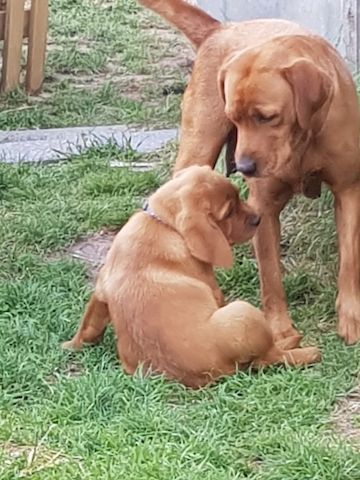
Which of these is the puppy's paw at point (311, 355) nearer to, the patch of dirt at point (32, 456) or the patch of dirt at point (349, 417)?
the patch of dirt at point (349, 417)

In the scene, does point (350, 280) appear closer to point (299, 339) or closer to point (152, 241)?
point (299, 339)

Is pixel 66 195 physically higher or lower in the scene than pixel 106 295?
lower

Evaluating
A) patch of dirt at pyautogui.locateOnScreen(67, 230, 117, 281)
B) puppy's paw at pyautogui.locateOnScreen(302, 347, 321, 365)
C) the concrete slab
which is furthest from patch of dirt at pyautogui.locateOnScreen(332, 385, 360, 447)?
the concrete slab

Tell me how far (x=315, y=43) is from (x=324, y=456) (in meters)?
1.89

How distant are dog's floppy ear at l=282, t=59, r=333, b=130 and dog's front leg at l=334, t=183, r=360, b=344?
48cm

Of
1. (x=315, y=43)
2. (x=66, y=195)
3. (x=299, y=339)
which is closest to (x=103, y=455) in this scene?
(x=299, y=339)

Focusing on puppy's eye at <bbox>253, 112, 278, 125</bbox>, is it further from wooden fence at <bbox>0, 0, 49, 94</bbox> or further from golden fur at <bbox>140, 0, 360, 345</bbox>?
wooden fence at <bbox>0, 0, 49, 94</bbox>

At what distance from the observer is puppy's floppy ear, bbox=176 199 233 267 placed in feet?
15.9

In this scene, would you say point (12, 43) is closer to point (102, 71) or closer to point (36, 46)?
point (36, 46)

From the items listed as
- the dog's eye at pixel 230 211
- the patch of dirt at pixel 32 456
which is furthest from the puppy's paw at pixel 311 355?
the patch of dirt at pixel 32 456

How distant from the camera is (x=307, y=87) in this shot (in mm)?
5016

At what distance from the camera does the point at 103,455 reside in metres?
4.19

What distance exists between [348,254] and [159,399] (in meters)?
1.25

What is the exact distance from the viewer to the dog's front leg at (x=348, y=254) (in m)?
5.38
